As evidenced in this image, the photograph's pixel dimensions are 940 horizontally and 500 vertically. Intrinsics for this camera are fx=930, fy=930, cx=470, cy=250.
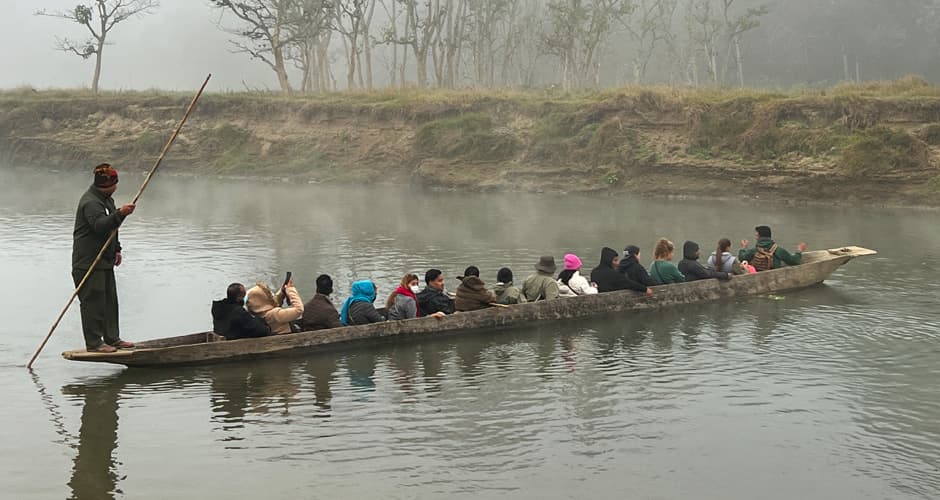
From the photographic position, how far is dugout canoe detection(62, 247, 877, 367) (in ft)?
34.5

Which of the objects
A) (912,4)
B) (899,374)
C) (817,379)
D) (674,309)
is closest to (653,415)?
(817,379)

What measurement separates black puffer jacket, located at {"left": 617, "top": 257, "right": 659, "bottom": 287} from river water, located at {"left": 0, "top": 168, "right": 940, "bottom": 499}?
0.50 meters

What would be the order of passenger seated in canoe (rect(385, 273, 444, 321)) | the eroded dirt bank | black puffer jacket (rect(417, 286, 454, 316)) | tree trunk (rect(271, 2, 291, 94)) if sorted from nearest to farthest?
passenger seated in canoe (rect(385, 273, 444, 321)) → black puffer jacket (rect(417, 286, 454, 316)) → the eroded dirt bank → tree trunk (rect(271, 2, 291, 94))

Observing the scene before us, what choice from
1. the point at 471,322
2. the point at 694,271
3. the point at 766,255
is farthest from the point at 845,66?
the point at 471,322

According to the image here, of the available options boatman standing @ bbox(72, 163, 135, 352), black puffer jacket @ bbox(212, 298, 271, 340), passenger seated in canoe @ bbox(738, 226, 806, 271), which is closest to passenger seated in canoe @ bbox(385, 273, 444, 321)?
black puffer jacket @ bbox(212, 298, 271, 340)

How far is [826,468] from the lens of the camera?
26.6 ft

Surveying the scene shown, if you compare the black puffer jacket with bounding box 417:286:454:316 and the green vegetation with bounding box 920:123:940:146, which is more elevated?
Answer: the green vegetation with bounding box 920:123:940:146

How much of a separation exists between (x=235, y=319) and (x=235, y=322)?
0.13 ft

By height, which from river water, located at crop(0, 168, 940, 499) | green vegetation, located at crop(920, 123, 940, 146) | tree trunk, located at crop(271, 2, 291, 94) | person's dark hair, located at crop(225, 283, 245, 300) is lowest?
river water, located at crop(0, 168, 940, 499)

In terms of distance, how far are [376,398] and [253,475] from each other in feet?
7.69

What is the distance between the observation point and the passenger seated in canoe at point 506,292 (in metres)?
13.3

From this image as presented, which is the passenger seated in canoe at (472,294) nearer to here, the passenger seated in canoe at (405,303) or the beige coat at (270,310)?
the passenger seated in canoe at (405,303)

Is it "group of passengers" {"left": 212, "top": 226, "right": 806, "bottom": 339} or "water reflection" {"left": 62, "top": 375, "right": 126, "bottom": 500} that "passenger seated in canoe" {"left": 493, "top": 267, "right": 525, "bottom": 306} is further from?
"water reflection" {"left": 62, "top": 375, "right": 126, "bottom": 500}

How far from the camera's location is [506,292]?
13.3m
